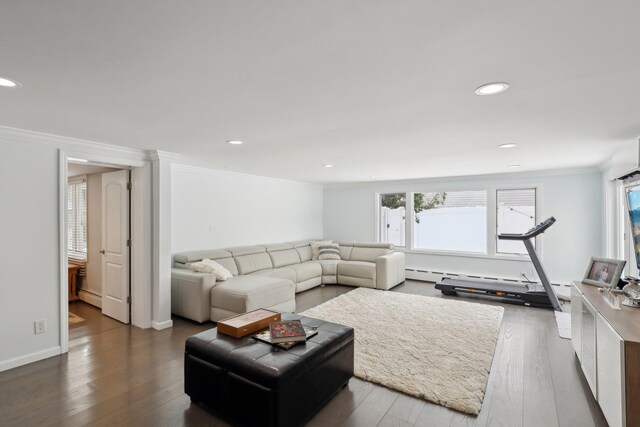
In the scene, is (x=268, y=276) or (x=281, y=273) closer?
(x=268, y=276)

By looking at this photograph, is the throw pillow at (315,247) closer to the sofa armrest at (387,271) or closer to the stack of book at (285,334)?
the sofa armrest at (387,271)

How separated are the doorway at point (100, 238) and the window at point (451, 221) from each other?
5617mm

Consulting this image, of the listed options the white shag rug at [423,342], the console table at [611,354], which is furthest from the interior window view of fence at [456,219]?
the console table at [611,354]

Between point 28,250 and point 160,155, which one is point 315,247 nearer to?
point 160,155

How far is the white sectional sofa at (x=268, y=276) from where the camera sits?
13.5 ft

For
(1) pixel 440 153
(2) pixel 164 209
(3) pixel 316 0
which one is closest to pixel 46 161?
(2) pixel 164 209

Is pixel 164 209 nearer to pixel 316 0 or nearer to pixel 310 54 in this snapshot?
pixel 310 54

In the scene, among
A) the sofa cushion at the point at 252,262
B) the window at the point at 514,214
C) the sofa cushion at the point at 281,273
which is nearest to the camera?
the sofa cushion at the point at 281,273

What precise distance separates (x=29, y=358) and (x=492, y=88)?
177 inches

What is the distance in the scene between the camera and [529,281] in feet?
19.2

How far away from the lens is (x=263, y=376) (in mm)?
1995

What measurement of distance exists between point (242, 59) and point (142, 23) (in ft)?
1.49

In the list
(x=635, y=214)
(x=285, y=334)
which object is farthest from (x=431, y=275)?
(x=285, y=334)

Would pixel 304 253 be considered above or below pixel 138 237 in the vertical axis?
below
